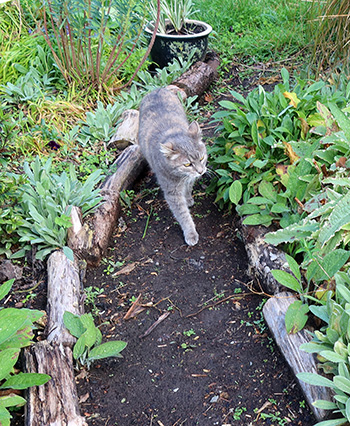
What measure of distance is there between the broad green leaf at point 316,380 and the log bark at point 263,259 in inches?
33.4

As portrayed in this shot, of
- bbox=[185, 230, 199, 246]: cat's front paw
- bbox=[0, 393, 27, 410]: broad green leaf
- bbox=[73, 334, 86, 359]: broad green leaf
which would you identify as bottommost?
bbox=[185, 230, 199, 246]: cat's front paw

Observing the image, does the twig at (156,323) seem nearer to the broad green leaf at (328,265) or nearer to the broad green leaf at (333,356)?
the broad green leaf at (328,265)

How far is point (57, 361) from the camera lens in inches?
112

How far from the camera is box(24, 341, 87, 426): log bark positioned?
2.55m

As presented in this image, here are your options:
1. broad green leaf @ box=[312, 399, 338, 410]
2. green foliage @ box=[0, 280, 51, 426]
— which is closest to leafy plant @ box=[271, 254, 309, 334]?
broad green leaf @ box=[312, 399, 338, 410]

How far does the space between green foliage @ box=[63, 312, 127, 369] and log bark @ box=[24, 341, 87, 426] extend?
10 cm

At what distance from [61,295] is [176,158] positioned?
1.60 meters

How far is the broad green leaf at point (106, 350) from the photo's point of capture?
2979mm

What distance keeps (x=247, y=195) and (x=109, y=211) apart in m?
1.31

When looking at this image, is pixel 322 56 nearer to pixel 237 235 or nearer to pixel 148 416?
pixel 237 235

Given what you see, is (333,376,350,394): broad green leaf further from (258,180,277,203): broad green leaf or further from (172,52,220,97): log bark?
(172,52,220,97): log bark

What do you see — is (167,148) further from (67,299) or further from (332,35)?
(332,35)

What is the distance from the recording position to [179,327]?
3387 millimetres

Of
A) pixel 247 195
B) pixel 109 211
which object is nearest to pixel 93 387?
pixel 109 211
